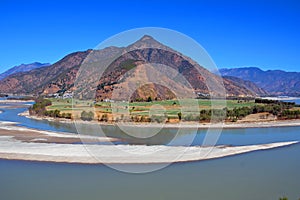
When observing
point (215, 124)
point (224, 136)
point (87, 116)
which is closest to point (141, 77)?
point (87, 116)

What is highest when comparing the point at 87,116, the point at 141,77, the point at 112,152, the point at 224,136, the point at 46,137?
the point at 141,77

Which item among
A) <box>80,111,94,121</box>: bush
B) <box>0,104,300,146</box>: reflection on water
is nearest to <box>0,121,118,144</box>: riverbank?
<box>0,104,300,146</box>: reflection on water

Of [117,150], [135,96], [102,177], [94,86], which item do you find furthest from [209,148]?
[94,86]

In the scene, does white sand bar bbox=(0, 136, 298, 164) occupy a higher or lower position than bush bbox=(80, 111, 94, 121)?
lower

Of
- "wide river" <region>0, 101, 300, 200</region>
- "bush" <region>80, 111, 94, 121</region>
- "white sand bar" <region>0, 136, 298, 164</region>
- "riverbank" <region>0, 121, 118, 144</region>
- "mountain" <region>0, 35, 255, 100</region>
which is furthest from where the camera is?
"mountain" <region>0, 35, 255, 100</region>

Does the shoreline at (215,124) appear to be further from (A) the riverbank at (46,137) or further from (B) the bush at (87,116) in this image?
(A) the riverbank at (46,137)

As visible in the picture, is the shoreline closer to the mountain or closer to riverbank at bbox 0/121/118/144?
the mountain

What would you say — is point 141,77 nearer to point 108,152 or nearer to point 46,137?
point 46,137
